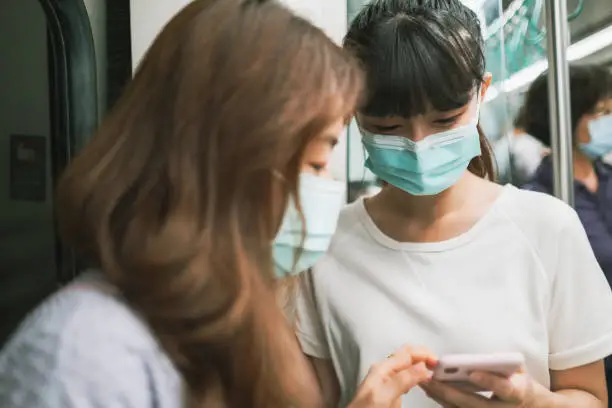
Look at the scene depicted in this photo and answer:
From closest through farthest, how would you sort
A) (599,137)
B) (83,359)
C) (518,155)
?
(83,359) → (599,137) → (518,155)

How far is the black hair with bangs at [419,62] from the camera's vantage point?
989 millimetres

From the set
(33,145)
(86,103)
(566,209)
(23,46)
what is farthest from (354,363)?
(23,46)

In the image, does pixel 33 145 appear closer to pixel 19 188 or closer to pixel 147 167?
pixel 19 188

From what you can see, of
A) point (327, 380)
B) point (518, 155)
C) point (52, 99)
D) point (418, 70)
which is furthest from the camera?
point (518, 155)

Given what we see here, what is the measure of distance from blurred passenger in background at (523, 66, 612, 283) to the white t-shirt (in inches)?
27.2

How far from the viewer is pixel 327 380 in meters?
1.09

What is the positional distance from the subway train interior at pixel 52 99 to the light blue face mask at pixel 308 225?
622mm

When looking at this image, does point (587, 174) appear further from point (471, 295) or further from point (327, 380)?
point (327, 380)

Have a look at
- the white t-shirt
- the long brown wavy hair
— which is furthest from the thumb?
the long brown wavy hair

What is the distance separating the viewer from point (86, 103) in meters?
1.52

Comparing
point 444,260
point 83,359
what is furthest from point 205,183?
point 444,260

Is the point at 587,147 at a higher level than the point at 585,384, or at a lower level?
higher

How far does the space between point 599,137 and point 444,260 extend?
0.88m

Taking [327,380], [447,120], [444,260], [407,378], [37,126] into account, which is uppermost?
[447,120]
